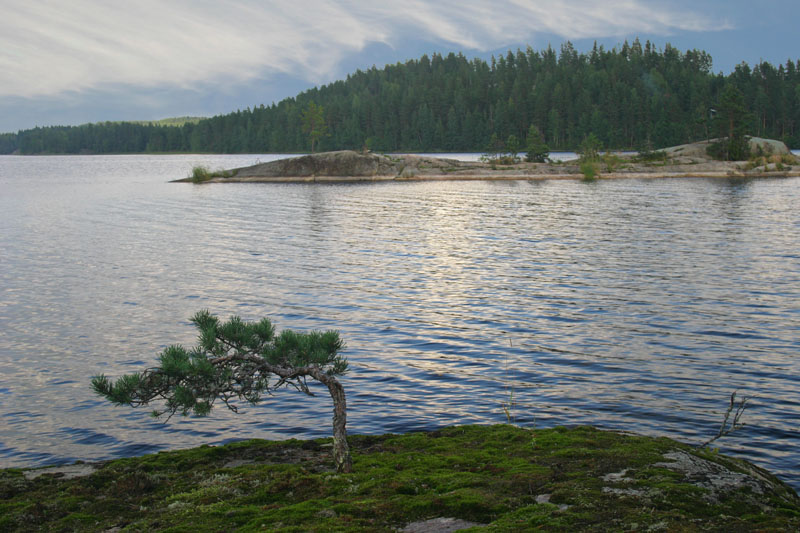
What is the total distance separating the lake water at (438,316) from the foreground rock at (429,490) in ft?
5.06

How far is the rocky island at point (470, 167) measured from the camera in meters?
78.9

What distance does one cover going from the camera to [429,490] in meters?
6.87

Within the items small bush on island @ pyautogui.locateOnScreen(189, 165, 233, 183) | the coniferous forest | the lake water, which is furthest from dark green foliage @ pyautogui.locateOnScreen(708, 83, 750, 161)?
small bush on island @ pyautogui.locateOnScreen(189, 165, 233, 183)

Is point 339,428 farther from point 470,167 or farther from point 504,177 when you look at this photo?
point 470,167

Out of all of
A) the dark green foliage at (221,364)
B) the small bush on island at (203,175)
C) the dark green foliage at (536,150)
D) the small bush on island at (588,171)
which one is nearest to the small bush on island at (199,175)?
the small bush on island at (203,175)

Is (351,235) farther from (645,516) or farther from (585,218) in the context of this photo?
(645,516)

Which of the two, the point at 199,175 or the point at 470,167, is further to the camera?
the point at 470,167

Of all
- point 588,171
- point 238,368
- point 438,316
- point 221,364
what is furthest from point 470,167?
point 221,364

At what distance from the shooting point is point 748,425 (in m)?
9.93

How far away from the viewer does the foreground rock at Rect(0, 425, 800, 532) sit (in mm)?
5883

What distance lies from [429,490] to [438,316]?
1063 centimetres

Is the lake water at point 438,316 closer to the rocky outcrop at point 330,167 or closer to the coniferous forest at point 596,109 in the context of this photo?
the rocky outcrop at point 330,167

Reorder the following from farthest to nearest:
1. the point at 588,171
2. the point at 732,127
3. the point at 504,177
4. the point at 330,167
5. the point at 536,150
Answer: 1. the point at 536,150
2. the point at 732,127
3. the point at 330,167
4. the point at 504,177
5. the point at 588,171

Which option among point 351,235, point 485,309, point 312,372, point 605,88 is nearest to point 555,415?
point 312,372
